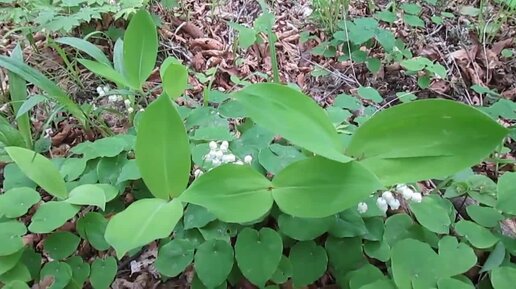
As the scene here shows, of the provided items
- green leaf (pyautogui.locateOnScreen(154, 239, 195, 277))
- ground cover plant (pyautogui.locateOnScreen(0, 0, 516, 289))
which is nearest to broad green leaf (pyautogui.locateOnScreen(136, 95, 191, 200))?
ground cover plant (pyautogui.locateOnScreen(0, 0, 516, 289))

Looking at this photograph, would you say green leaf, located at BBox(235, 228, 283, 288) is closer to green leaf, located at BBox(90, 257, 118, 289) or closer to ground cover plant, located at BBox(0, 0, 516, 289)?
ground cover plant, located at BBox(0, 0, 516, 289)

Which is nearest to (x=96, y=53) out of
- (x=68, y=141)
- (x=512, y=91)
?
(x=68, y=141)

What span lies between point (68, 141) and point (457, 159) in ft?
3.73

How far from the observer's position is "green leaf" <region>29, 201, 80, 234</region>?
105cm

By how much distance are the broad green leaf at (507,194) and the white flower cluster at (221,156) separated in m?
0.53

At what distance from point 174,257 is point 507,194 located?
70cm

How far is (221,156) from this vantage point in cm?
114

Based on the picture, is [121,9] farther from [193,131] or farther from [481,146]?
[481,146]

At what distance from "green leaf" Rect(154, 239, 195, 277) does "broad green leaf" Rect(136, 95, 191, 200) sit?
12cm

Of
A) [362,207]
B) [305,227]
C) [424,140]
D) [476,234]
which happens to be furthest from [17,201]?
[476,234]

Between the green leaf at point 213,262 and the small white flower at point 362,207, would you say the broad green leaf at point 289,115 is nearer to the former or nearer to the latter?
the small white flower at point 362,207

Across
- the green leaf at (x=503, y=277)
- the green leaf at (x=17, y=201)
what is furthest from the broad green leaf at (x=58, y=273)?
the green leaf at (x=503, y=277)

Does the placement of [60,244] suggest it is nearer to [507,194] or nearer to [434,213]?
[434,213]

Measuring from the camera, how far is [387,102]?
175cm
